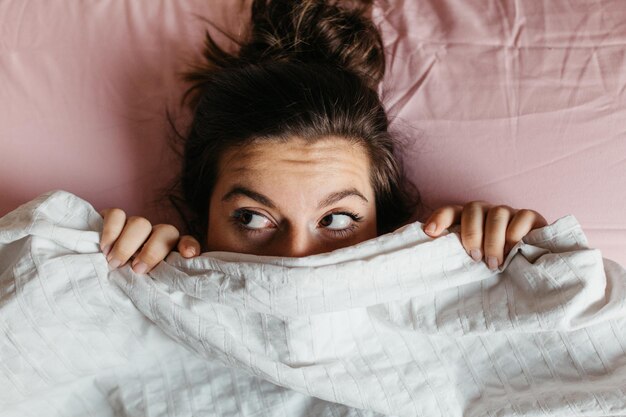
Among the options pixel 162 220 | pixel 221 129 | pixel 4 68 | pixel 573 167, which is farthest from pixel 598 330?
pixel 4 68

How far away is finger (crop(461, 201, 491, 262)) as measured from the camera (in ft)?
3.05

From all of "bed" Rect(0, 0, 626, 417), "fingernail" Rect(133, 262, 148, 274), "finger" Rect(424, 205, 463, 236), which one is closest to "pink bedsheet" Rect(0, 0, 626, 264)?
"bed" Rect(0, 0, 626, 417)

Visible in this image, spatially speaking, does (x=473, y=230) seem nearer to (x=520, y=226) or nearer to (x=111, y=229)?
(x=520, y=226)

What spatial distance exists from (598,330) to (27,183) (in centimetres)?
101

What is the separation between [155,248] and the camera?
98 cm

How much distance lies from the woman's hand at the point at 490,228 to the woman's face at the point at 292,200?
12 centimetres

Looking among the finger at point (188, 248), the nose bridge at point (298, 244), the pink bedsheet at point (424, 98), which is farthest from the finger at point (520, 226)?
the finger at point (188, 248)

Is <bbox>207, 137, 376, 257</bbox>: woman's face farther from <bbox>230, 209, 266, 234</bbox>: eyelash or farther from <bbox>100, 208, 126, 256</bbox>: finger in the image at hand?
<bbox>100, 208, 126, 256</bbox>: finger

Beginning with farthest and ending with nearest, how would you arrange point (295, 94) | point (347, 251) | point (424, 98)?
point (424, 98)
point (295, 94)
point (347, 251)

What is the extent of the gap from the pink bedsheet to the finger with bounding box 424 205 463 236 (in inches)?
5.5

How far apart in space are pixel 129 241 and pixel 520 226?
0.59 m

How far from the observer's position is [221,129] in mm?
1045

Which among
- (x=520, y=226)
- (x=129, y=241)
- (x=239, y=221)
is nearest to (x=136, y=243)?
(x=129, y=241)

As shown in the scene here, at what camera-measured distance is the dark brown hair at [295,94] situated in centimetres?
101
